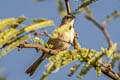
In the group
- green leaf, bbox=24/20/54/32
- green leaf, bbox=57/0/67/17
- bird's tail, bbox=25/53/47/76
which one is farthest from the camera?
bird's tail, bbox=25/53/47/76

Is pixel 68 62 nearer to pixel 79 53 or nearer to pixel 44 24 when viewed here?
pixel 79 53

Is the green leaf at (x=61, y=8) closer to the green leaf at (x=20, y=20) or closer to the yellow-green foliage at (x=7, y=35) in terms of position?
the green leaf at (x=20, y=20)

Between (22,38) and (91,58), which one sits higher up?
(22,38)

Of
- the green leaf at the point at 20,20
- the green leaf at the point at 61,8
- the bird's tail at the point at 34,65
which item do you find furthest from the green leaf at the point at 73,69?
the bird's tail at the point at 34,65

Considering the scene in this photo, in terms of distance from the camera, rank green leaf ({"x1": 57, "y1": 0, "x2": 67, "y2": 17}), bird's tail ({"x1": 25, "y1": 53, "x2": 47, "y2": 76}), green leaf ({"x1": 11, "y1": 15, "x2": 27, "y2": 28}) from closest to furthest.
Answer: green leaf ({"x1": 11, "y1": 15, "x2": 27, "y2": 28}) < green leaf ({"x1": 57, "y1": 0, "x2": 67, "y2": 17}) < bird's tail ({"x1": 25, "y1": 53, "x2": 47, "y2": 76})

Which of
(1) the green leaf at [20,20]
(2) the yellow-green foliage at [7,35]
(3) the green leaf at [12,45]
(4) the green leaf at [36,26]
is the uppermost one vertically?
(1) the green leaf at [20,20]

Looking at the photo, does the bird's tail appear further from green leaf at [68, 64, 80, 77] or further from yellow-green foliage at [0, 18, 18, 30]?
yellow-green foliage at [0, 18, 18, 30]

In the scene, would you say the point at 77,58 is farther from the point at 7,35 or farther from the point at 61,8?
the point at 7,35

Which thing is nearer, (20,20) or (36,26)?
(36,26)

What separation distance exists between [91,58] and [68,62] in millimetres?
206

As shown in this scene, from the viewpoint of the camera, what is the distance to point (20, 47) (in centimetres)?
265

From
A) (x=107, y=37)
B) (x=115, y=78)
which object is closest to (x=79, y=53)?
(x=115, y=78)

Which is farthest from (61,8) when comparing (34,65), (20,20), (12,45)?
(34,65)

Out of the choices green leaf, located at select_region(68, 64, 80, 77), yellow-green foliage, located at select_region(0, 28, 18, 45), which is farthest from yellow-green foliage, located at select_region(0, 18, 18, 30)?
green leaf, located at select_region(68, 64, 80, 77)
